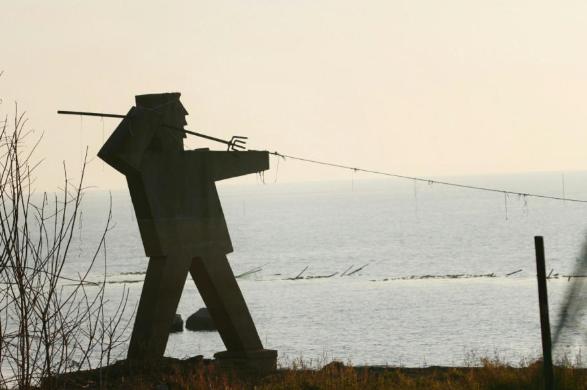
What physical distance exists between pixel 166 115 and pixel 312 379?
5392 mm

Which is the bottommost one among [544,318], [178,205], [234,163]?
[544,318]

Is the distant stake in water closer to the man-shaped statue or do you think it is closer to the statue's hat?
the man-shaped statue

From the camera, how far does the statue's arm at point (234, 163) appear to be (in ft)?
61.6

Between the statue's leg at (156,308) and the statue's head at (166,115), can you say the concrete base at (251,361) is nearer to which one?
the statue's leg at (156,308)

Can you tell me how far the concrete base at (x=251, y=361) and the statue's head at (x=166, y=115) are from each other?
3999 mm

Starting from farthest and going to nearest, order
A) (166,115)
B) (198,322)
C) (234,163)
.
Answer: (198,322) < (234,163) < (166,115)

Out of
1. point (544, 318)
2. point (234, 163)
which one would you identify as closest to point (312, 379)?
point (234, 163)

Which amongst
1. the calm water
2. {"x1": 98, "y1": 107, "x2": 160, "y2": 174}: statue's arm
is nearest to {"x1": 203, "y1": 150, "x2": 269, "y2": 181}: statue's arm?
{"x1": 98, "y1": 107, "x2": 160, "y2": 174}: statue's arm

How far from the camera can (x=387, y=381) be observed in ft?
53.3

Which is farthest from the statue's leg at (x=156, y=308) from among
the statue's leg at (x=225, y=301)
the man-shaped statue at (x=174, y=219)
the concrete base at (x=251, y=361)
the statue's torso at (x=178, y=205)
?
the concrete base at (x=251, y=361)

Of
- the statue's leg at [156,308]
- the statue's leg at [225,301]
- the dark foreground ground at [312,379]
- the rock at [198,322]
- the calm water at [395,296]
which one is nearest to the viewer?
the dark foreground ground at [312,379]

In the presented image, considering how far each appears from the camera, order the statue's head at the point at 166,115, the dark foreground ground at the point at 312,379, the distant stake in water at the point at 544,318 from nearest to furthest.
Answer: the distant stake in water at the point at 544,318
the dark foreground ground at the point at 312,379
the statue's head at the point at 166,115

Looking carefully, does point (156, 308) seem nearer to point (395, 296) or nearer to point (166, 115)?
point (166, 115)

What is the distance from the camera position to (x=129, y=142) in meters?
17.1
